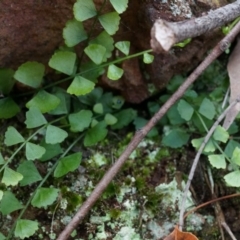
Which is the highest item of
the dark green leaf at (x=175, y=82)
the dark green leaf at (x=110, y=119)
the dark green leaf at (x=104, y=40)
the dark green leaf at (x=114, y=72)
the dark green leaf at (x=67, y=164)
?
the dark green leaf at (x=104, y=40)

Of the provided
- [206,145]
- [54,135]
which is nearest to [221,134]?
[206,145]

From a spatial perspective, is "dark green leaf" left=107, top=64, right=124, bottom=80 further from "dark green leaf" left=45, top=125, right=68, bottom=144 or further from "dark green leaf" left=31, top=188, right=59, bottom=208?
"dark green leaf" left=31, top=188, right=59, bottom=208

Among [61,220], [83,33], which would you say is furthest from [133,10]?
[61,220]

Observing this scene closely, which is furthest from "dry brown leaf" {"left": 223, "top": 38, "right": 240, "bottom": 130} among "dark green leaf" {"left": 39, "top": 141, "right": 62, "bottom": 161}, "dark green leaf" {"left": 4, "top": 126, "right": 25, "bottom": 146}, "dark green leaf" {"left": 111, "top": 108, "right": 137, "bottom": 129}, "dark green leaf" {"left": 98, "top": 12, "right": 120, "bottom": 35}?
"dark green leaf" {"left": 4, "top": 126, "right": 25, "bottom": 146}

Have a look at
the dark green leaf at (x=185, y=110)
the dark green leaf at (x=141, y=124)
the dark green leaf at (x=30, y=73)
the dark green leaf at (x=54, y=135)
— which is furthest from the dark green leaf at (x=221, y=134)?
the dark green leaf at (x=30, y=73)

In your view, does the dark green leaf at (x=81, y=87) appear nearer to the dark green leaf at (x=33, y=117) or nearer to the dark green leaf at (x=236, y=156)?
the dark green leaf at (x=33, y=117)

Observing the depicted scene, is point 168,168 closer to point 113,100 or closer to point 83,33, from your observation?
point 113,100

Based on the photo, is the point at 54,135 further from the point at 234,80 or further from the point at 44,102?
the point at 234,80
